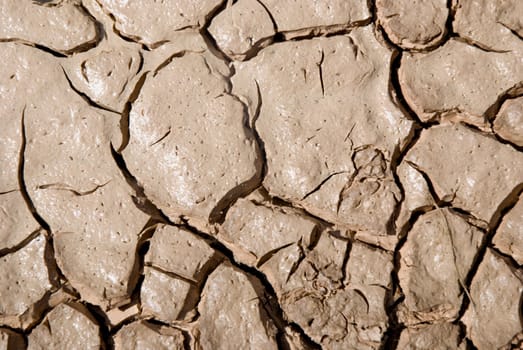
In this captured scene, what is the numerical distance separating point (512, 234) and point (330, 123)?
79 cm

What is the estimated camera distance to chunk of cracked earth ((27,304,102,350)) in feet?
6.38

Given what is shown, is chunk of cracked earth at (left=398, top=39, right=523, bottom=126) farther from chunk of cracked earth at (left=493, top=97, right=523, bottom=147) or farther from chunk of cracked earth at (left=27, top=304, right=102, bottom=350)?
chunk of cracked earth at (left=27, top=304, right=102, bottom=350)

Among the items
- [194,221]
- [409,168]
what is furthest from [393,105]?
[194,221]

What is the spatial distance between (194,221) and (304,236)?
43 centimetres

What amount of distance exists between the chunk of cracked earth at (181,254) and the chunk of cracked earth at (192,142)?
78mm

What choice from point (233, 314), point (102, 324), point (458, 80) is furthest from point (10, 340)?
point (458, 80)

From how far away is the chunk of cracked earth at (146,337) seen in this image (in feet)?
6.27

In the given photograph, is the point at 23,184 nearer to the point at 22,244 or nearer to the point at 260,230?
the point at 22,244

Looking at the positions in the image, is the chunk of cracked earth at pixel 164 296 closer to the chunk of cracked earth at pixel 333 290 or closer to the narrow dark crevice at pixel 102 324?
the narrow dark crevice at pixel 102 324

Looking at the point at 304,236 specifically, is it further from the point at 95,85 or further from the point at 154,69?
the point at 95,85

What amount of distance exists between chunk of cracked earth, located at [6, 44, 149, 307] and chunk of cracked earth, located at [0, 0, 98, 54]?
6 centimetres

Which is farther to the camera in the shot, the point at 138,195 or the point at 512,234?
the point at 138,195

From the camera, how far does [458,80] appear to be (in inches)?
79.7

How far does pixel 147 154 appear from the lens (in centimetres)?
207
